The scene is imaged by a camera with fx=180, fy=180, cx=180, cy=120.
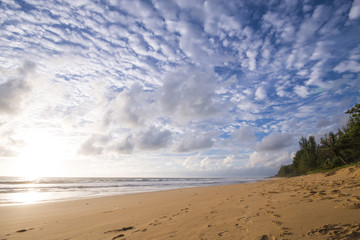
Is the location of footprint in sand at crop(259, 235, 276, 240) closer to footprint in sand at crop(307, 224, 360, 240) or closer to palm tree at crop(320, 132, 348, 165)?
footprint in sand at crop(307, 224, 360, 240)

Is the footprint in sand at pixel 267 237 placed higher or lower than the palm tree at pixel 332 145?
lower

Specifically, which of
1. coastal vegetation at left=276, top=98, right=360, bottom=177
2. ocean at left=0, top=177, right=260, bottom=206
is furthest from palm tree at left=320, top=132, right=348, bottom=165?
ocean at left=0, top=177, right=260, bottom=206

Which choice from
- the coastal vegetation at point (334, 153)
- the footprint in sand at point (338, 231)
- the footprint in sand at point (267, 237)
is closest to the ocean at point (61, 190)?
the footprint in sand at point (267, 237)

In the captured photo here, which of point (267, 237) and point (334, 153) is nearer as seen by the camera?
point (267, 237)

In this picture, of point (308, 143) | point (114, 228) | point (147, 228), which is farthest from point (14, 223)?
point (308, 143)

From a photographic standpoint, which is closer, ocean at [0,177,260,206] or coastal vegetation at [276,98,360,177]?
ocean at [0,177,260,206]

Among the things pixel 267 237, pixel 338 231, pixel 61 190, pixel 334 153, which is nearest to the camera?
pixel 338 231

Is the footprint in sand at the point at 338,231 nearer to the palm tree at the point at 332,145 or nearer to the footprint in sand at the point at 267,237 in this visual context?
the footprint in sand at the point at 267,237

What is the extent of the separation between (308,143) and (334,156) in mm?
20320

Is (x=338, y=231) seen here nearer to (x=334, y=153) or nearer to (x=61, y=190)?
(x=61, y=190)

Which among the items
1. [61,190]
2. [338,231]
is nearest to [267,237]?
[338,231]

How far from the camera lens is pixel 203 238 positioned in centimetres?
375

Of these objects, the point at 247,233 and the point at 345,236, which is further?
the point at 247,233

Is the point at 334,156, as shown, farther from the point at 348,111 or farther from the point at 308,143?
the point at 348,111
